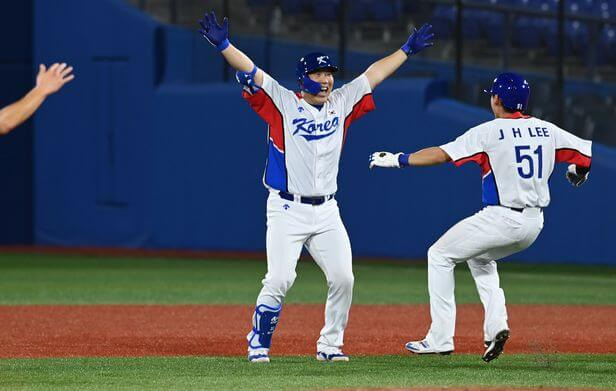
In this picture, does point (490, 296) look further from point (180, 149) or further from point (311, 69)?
point (180, 149)

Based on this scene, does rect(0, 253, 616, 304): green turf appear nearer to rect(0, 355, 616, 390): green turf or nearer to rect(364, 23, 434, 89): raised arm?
rect(0, 355, 616, 390): green turf

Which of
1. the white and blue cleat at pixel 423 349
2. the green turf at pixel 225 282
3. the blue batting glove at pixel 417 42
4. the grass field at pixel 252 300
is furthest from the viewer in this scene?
the green turf at pixel 225 282

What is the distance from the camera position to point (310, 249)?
9.25 metres

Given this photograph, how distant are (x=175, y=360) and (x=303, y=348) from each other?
1383mm

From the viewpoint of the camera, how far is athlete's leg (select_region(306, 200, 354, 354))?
9.13 metres

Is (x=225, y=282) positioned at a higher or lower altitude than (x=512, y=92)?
lower

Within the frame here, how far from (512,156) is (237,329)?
3773mm

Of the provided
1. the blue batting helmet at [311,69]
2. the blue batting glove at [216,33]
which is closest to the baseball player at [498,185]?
the blue batting helmet at [311,69]

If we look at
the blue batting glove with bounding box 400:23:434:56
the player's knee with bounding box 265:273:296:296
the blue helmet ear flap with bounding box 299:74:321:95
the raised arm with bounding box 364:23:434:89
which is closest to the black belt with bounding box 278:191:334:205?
the player's knee with bounding box 265:273:296:296

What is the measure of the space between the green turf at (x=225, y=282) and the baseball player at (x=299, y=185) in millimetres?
5832

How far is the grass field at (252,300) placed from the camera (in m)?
8.27

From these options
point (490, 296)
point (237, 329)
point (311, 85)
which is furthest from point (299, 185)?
point (237, 329)

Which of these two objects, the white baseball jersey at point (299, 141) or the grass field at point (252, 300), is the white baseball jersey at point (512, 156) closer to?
the white baseball jersey at point (299, 141)

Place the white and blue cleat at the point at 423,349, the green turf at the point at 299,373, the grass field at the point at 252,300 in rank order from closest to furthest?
the green turf at the point at 299,373
the grass field at the point at 252,300
the white and blue cleat at the point at 423,349
